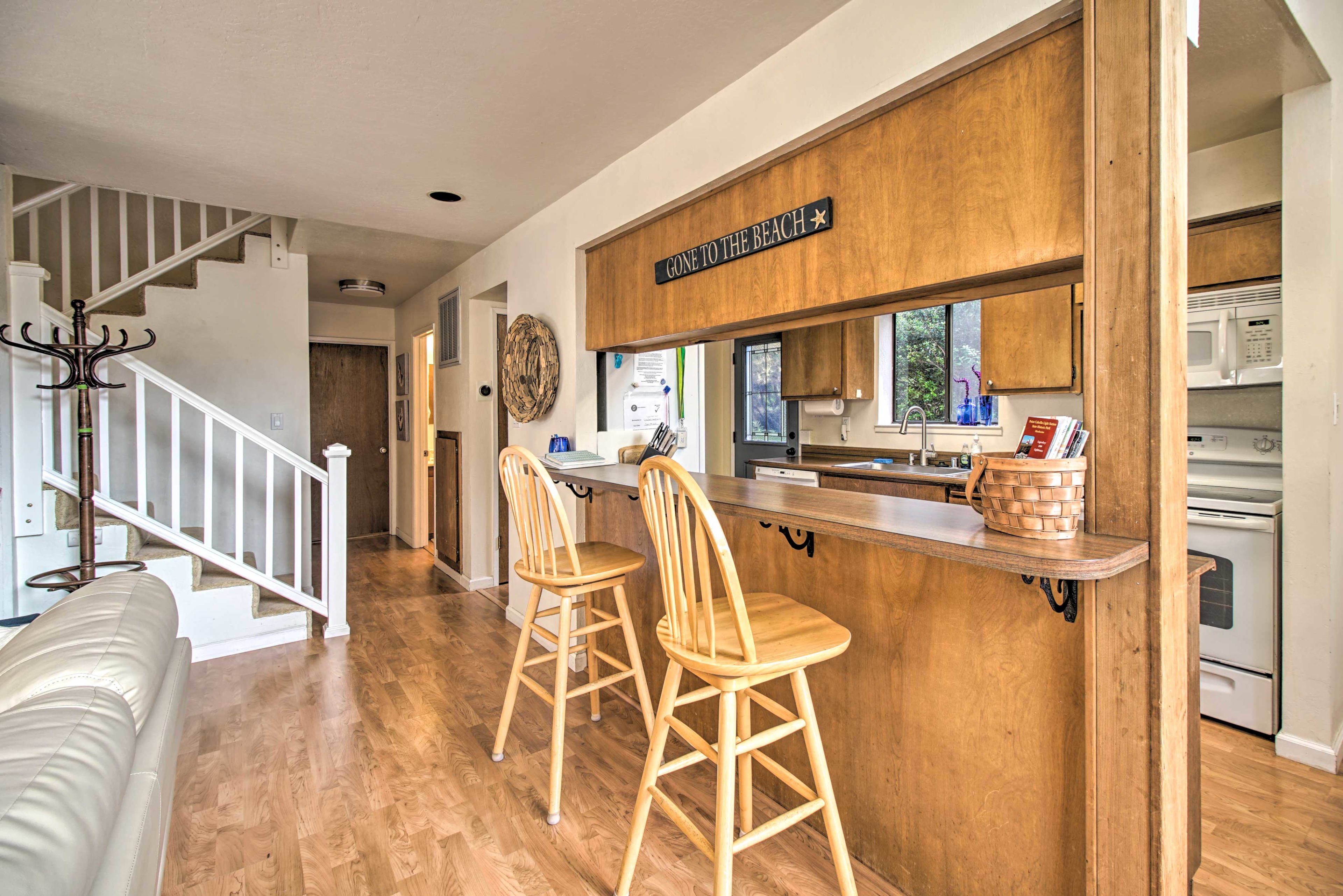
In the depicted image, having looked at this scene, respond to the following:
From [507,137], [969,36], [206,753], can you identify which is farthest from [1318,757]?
[206,753]

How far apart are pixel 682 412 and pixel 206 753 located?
2.59 meters

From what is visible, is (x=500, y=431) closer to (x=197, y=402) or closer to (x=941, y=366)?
(x=197, y=402)

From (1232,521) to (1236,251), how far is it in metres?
1.22

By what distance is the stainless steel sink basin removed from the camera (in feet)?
11.0

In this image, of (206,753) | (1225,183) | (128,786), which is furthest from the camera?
(1225,183)

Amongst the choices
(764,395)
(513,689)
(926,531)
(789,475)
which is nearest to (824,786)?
(926,531)

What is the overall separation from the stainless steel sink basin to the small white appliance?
989 millimetres

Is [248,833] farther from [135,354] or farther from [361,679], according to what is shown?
[135,354]

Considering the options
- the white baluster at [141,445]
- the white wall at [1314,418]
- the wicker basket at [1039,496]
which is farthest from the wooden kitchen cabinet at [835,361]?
the white baluster at [141,445]

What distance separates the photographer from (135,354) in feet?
12.5

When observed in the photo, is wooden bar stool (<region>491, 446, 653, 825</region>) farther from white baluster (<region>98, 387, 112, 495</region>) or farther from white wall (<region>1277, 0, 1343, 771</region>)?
white baluster (<region>98, 387, 112, 495</region>)

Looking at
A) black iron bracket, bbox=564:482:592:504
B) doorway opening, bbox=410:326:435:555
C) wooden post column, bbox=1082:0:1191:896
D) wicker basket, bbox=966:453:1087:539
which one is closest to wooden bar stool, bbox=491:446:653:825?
black iron bracket, bbox=564:482:592:504

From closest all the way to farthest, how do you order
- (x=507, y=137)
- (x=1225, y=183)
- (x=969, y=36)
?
(x=969, y=36) → (x=507, y=137) → (x=1225, y=183)

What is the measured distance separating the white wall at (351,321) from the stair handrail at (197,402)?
99.7 inches
